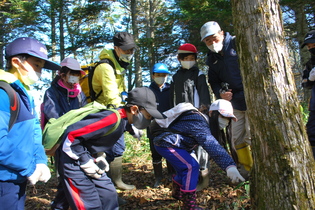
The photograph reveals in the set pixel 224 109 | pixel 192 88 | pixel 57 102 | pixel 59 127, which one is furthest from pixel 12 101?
pixel 192 88

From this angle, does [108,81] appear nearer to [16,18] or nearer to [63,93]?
[63,93]

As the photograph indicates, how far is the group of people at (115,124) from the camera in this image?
208cm

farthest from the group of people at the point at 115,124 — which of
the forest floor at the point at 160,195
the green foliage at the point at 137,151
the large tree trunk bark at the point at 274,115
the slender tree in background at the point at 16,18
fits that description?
the slender tree in background at the point at 16,18

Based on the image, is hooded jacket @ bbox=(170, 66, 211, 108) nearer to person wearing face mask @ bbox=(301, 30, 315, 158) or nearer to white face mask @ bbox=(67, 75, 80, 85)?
person wearing face mask @ bbox=(301, 30, 315, 158)

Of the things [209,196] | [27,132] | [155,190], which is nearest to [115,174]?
[155,190]

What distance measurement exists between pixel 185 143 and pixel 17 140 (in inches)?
76.4

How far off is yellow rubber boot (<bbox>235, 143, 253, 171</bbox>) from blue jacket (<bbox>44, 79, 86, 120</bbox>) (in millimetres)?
2579

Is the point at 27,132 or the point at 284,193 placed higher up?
the point at 27,132

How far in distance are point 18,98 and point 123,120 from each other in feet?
3.91

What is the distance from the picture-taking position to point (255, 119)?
7.58 feet

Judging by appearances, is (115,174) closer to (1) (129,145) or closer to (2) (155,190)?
(2) (155,190)

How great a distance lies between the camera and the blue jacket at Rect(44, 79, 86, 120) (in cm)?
374

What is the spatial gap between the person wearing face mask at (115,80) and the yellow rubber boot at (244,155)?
1796mm

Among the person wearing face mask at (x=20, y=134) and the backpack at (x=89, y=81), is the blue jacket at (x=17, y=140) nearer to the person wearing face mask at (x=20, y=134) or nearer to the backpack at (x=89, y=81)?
the person wearing face mask at (x=20, y=134)
